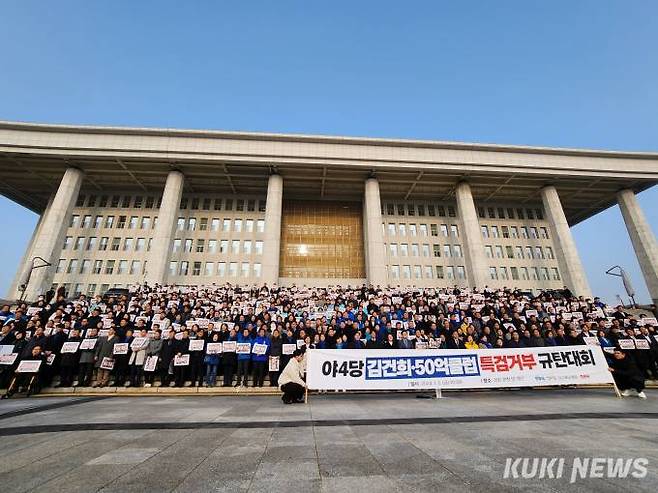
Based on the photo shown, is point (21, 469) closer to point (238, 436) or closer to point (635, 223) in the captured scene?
point (238, 436)

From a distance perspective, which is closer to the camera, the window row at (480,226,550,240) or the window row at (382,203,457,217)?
the window row at (480,226,550,240)

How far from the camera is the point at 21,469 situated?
349 cm

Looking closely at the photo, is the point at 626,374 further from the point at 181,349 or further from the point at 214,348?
the point at 181,349

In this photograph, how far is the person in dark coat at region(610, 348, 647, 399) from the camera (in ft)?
29.3

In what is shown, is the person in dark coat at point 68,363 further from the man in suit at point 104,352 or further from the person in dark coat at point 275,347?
the person in dark coat at point 275,347

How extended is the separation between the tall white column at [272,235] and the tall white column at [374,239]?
35.8 feet

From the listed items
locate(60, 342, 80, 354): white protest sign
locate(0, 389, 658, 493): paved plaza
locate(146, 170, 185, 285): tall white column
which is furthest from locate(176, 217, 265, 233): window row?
locate(0, 389, 658, 493): paved plaza

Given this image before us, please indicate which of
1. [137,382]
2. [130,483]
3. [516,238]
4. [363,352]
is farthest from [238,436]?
[516,238]

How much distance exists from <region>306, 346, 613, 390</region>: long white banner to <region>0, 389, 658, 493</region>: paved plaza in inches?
47.5

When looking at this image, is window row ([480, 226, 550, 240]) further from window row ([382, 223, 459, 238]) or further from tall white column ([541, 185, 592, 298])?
tall white column ([541, 185, 592, 298])

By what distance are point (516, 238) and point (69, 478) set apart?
52.5 meters

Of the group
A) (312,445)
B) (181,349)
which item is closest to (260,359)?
(181,349)

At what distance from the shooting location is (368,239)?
3541 cm

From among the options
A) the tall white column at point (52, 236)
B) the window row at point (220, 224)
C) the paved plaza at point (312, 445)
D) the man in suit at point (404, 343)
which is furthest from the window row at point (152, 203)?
the paved plaza at point (312, 445)
